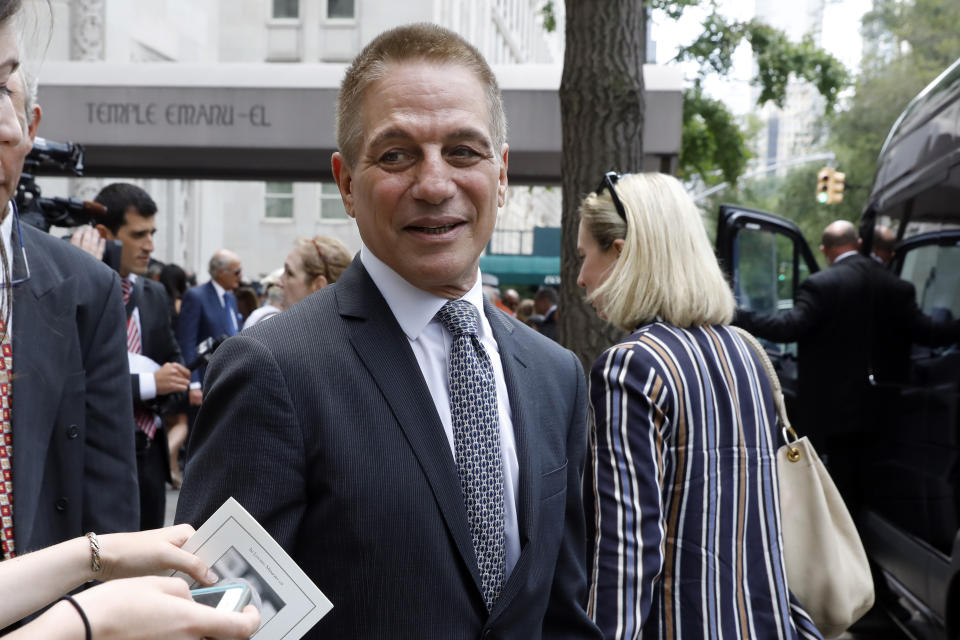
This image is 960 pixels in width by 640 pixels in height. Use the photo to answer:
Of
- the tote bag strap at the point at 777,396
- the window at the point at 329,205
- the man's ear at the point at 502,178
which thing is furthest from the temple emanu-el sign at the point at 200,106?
the window at the point at 329,205

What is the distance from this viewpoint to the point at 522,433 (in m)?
2.12

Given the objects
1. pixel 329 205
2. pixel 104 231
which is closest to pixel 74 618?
pixel 104 231

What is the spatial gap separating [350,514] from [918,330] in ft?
15.5

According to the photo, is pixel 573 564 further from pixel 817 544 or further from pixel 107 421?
pixel 107 421

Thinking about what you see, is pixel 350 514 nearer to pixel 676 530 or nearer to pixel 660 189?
pixel 676 530

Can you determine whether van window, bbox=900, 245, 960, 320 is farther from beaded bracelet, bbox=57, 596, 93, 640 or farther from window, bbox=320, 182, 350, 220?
window, bbox=320, 182, 350, 220

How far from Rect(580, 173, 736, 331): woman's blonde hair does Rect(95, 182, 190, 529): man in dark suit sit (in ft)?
8.16

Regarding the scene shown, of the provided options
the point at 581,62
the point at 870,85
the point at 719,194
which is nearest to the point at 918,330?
the point at 581,62

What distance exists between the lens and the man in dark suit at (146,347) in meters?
4.77

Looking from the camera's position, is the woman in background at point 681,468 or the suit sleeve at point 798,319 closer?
the woman in background at point 681,468

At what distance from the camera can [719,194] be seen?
55.0 metres

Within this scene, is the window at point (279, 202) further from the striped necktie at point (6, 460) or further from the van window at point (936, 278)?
the striped necktie at point (6, 460)

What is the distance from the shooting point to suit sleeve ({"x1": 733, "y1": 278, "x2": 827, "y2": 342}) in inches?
275

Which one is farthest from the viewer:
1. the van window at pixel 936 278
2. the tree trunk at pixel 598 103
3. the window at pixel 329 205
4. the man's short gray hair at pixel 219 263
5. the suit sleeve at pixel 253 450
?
the window at pixel 329 205
